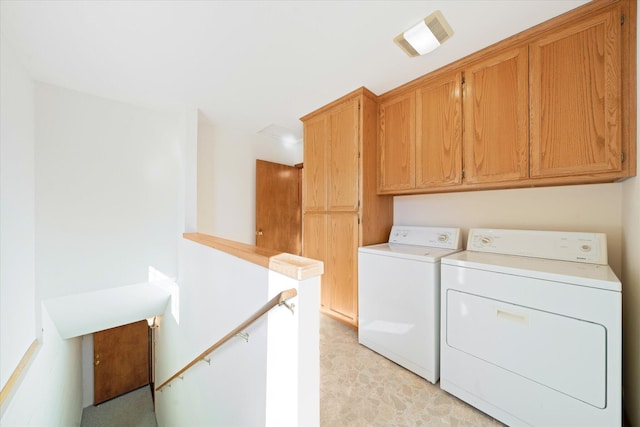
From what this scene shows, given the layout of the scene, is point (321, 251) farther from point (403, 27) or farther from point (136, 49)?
point (136, 49)

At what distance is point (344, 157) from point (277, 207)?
62.5 inches

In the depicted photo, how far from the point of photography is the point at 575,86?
132cm

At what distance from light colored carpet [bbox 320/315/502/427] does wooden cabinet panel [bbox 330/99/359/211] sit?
1317mm

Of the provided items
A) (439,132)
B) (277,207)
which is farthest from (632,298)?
(277,207)

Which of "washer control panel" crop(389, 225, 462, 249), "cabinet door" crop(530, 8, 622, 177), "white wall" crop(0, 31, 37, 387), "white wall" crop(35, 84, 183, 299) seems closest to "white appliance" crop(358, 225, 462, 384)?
"washer control panel" crop(389, 225, 462, 249)

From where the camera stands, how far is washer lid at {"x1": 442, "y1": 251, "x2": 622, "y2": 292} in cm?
102

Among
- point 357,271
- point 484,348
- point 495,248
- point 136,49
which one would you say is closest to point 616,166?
point 495,248

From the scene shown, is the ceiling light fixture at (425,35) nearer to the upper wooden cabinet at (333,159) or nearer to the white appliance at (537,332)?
the upper wooden cabinet at (333,159)

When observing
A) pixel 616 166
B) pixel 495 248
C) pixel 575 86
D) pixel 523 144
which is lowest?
pixel 495 248

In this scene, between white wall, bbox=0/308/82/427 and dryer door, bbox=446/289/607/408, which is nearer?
dryer door, bbox=446/289/607/408

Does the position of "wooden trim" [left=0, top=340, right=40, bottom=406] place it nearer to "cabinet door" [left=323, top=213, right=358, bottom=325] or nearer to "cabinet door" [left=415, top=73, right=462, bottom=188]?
"cabinet door" [left=323, top=213, right=358, bottom=325]

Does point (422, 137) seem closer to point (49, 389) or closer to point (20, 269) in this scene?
point (20, 269)

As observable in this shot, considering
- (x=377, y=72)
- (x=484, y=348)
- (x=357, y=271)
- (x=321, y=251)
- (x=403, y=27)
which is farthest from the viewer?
(x=321, y=251)

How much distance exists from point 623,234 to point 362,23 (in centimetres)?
208
